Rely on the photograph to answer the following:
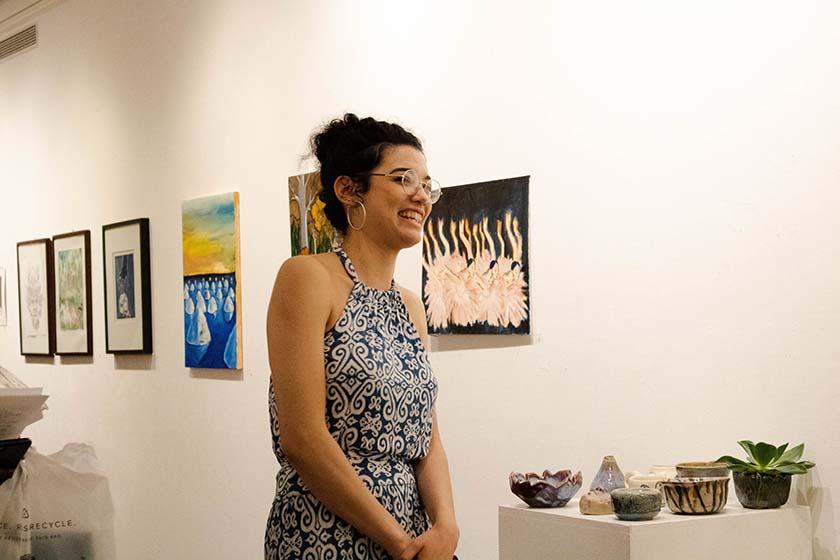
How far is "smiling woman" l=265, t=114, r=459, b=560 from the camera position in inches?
88.4

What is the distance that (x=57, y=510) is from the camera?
456cm

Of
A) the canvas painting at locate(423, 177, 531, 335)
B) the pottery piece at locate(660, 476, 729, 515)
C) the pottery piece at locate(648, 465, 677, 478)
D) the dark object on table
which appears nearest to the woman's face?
the pottery piece at locate(660, 476, 729, 515)

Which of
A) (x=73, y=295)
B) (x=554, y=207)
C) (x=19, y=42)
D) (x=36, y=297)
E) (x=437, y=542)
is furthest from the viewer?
(x=19, y=42)

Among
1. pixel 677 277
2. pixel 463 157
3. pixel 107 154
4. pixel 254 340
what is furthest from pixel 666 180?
pixel 107 154

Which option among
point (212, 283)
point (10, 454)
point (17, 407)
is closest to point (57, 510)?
point (10, 454)

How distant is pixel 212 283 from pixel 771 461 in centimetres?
292

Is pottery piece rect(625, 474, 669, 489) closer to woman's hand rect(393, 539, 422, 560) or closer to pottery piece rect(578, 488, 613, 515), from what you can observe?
pottery piece rect(578, 488, 613, 515)

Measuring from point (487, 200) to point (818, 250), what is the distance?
118 cm

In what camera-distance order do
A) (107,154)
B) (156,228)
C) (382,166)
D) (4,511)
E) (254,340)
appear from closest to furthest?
(382,166) < (4,511) < (254,340) < (156,228) < (107,154)

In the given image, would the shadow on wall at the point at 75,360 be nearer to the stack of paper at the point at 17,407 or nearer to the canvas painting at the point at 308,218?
the stack of paper at the point at 17,407

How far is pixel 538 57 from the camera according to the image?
3539mm

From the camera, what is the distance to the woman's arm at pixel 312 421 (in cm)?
223

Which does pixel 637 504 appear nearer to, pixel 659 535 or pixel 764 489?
pixel 659 535

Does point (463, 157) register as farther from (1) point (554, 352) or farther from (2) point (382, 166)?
(2) point (382, 166)
